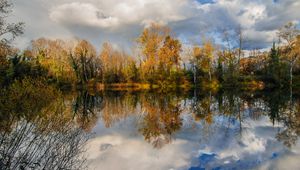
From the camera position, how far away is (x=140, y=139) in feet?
72.7

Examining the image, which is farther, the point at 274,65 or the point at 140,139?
the point at 274,65

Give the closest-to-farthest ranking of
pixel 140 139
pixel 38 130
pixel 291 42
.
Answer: pixel 38 130, pixel 140 139, pixel 291 42

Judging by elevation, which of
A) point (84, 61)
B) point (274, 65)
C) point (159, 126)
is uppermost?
point (84, 61)

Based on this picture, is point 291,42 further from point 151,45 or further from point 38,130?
point 38,130

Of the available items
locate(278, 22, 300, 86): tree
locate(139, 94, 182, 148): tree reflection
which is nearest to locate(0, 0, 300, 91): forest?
locate(278, 22, 300, 86): tree

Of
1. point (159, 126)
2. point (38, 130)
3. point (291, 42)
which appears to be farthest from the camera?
point (291, 42)

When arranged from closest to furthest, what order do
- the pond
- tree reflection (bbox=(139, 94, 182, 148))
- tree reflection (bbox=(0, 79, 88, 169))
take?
tree reflection (bbox=(0, 79, 88, 169))
the pond
tree reflection (bbox=(139, 94, 182, 148))

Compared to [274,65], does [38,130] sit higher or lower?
lower

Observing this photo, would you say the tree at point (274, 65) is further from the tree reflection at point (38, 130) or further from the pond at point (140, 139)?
the tree reflection at point (38, 130)

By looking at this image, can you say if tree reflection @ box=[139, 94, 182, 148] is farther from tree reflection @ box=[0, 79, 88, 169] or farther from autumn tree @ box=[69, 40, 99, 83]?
autumn tree @ box=[69, 40, 99, 83]

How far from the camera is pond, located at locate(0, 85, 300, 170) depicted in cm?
1214

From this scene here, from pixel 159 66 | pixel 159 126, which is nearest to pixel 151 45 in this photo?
pixel 159 66

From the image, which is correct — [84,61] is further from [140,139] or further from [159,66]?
[140,139]

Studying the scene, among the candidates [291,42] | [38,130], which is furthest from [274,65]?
[38,130]
